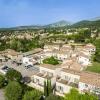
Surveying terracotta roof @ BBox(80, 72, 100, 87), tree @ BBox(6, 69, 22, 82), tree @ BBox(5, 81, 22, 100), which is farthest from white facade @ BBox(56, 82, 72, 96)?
tree @ BBox(6, 69, 22, 82)

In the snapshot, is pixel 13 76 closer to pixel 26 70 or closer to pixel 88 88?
pixel 26 70

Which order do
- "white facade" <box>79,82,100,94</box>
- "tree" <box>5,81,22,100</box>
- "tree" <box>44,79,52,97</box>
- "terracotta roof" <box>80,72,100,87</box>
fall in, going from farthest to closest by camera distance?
"tree" <box>44,79,52,97</box>
"terracotta roof" <box>80,72,100,87</box>
"tree" <box>5,81,22,100</box>
"white facade" <box>79,82,100,94</box>

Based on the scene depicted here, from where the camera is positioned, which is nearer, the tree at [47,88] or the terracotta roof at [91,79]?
the terracotta roof at [91,79]

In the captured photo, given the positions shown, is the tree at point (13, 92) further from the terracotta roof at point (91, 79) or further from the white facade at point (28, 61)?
the white facade at point (28, 61)

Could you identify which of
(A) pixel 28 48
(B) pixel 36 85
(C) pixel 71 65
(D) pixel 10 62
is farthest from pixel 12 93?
(A) pixel 28 48

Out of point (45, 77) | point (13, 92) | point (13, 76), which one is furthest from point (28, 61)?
point (13, 92)

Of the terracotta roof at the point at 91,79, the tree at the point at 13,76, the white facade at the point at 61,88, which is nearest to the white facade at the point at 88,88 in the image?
the terracotta roof at the point at 91,79

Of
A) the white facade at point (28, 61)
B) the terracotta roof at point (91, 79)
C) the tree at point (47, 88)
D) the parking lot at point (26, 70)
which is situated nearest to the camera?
the terracotta roof at point (91, 79)

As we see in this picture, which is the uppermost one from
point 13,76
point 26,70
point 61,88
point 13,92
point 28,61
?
point 13,92

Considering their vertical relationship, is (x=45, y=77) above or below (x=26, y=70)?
above

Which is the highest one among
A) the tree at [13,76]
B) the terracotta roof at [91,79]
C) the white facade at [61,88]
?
the terracotta roof at [91,79]

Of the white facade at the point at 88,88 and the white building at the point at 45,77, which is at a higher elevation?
the white facade at the point at 88,88

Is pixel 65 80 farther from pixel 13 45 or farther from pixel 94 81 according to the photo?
pixel 13 45

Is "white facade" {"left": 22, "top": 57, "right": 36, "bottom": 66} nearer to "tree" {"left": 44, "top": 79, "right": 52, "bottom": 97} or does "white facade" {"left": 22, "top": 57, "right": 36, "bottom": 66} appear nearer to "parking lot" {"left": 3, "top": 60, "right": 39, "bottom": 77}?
"parking lot" {"left": 3, "top": 60, "right": 39, "bottom": 77}
